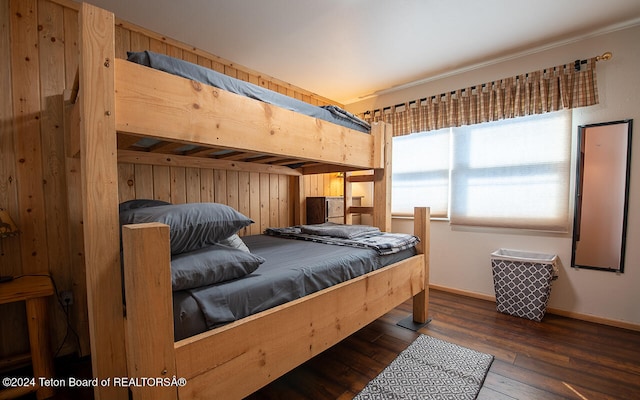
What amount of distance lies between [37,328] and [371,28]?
2804 millimetres

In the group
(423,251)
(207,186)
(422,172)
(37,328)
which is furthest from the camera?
(422,172)

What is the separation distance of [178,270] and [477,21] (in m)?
2.48

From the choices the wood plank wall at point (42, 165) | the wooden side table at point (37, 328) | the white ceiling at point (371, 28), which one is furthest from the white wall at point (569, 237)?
the wooden side table at point (37, 328)

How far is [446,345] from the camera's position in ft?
6.04

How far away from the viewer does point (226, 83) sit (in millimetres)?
1233

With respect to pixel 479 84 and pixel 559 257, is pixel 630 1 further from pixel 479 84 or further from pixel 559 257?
pixel 559 257

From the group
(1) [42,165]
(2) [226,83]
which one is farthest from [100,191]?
(1) [42,165]

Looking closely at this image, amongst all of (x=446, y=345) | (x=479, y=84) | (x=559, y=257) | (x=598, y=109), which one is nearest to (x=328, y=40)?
(x=479, y=84)

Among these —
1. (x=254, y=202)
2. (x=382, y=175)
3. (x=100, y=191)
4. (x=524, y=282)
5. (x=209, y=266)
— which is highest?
(x=382, y=175)

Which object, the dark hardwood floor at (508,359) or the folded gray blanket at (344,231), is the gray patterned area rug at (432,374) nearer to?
the dark hardwood floor at (508,359)

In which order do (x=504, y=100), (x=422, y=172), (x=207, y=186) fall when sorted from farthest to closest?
1. (x=422, y=172)
2. (x=504, y=100)
3. (x=207, y=186)

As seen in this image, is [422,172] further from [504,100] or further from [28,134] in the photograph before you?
[28,134]

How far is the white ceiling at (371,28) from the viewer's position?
6.02ft

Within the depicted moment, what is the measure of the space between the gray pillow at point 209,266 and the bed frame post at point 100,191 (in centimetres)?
21
